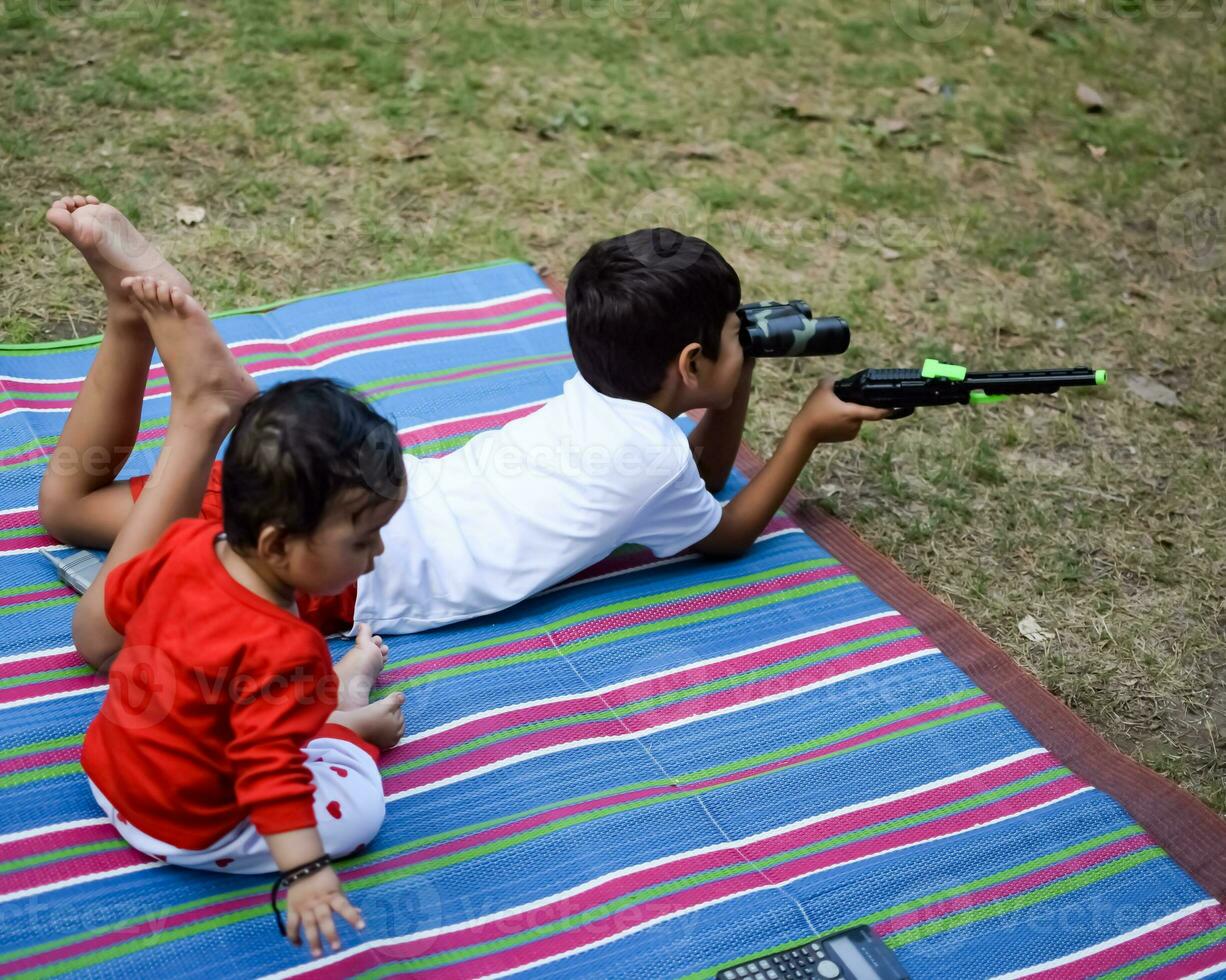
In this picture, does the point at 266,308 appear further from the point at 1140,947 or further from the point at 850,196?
the point at 1140,947

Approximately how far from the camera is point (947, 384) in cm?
276

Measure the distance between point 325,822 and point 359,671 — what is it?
0.41 meters

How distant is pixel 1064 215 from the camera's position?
190 inches

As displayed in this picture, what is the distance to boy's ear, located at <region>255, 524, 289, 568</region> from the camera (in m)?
1.82

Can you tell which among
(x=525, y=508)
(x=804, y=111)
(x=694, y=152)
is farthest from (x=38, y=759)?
(x=804, y=111)

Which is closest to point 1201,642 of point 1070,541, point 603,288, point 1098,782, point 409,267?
point 1070,541

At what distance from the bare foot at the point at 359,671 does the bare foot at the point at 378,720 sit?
3 centimetres

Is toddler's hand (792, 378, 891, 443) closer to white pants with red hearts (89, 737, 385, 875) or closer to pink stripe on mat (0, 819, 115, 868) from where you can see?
white pants with red hearts (89, 737, 385, 875)

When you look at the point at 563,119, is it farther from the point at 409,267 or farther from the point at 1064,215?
the point at 1064,215

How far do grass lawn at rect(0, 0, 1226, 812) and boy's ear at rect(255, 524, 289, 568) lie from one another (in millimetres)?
1898

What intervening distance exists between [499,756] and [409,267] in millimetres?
2159

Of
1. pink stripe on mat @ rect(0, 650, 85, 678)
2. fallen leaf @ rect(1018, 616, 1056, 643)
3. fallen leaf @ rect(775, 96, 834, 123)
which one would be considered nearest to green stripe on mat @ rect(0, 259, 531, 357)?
pink stripe on mat @ rect(0, 650, 85, 678)

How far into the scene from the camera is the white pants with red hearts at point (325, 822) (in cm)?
207

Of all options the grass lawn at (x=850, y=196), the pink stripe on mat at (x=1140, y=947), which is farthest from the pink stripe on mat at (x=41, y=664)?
the pink stripe on mat at (x=1140, y=947)
